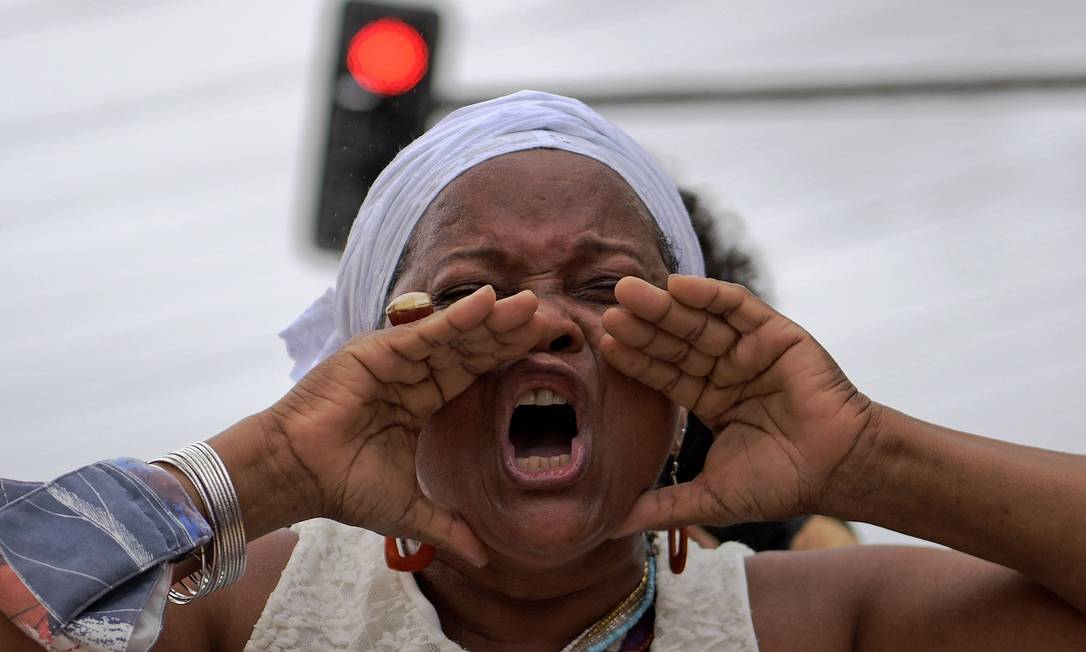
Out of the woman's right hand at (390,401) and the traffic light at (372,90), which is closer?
the woman's right hand at (390,401)

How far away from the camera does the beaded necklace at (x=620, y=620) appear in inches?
105

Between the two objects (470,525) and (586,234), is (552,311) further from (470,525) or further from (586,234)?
(470,525)

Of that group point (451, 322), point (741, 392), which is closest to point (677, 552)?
point (741, 392)

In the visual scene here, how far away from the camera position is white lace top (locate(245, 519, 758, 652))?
2654 millimetres

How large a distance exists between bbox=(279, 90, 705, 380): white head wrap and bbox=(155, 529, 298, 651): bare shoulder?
1.73 ft

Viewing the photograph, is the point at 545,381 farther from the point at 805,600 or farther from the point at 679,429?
the point at 805,600

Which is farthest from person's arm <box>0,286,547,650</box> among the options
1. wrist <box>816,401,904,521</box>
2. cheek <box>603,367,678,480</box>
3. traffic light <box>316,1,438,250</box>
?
traffic light <box>316,1,438,250</box>

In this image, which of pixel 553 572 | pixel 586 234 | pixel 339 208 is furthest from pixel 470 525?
pixel 339 208

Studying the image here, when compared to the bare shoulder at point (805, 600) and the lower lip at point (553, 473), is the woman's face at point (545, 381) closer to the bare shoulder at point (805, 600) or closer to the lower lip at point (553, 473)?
the lower lip at point (553, 473)

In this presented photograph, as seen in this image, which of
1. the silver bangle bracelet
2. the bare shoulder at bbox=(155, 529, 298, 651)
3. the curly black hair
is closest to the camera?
the silver bangle bracelet

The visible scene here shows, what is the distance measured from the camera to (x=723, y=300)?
2.34 m

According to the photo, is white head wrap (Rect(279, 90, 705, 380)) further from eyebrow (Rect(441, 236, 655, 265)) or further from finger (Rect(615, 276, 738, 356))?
finger (Rect(615, 276, 738, 356))

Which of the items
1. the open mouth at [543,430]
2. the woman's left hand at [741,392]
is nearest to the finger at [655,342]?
the woman's left hand at [741,392]

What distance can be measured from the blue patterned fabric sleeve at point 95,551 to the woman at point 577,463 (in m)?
0.18
